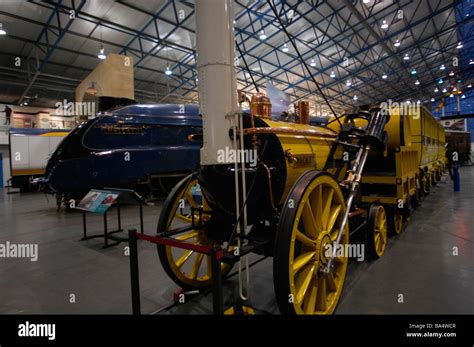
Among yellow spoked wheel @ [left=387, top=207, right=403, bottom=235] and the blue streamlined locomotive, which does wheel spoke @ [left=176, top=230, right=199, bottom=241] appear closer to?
yellow spoked wheel @ [left=387, top=207, right=403, bottom=235]

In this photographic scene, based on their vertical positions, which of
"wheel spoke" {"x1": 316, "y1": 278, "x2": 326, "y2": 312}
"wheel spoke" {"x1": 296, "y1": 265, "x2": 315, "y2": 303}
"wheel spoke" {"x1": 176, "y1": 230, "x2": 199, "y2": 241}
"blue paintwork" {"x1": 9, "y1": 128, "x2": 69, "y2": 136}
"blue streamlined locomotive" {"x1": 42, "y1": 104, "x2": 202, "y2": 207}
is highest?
"blue paintwork" {"x1": 9, "y1": 128, "x2": 69, "y2": 136}

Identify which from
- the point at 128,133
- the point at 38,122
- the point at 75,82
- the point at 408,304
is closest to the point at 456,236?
the point at 408,304

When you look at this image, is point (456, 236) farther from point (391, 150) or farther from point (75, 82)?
point (75, 82)

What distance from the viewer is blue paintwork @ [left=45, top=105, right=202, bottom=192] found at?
6.63 m

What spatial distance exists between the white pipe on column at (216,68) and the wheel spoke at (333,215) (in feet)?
3.59

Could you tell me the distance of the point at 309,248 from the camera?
87.5 inches

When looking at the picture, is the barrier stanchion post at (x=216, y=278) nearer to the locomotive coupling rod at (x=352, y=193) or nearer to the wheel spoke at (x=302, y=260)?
the wheel spoke at (x=302, y=260)

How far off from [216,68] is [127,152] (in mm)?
5594

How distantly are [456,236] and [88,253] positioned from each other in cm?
546

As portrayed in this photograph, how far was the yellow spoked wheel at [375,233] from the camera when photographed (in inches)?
135

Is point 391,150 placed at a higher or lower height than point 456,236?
higher

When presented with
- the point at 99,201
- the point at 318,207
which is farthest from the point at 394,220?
the point at 99,201

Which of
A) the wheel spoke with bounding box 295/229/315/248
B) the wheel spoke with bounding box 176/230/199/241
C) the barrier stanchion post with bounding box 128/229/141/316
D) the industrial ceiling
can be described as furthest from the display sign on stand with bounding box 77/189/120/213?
the industrial ceiling
